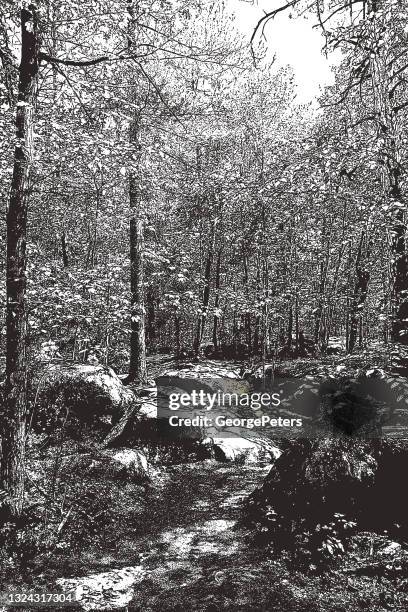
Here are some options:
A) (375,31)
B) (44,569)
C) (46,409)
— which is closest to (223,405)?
(46,409)

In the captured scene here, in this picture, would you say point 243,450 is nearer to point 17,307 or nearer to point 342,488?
point 342,488

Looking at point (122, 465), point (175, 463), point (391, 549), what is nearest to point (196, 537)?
point (122, 465)

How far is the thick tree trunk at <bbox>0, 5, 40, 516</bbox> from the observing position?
204 inches

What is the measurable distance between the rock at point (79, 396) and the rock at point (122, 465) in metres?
1.93

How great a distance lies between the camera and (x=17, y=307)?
523 centimetres

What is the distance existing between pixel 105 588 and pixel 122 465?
2.81 meters

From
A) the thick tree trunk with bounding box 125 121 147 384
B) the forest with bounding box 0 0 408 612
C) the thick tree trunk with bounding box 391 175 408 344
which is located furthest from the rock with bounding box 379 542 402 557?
the thick tree trunk with bounding box 125 121 147 384

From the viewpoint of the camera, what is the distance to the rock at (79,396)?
9180mm

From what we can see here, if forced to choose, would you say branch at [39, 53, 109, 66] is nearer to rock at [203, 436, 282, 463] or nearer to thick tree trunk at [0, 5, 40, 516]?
thick tree trunk at [0, 5, 40, 516]

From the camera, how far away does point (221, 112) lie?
10.8 meters

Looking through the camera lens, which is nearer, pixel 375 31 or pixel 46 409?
pixel 375 31

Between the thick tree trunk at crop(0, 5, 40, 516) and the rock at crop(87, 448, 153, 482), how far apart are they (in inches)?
71.2

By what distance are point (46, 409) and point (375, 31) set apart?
8.85 m

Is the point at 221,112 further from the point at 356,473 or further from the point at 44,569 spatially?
the point at 44,569
